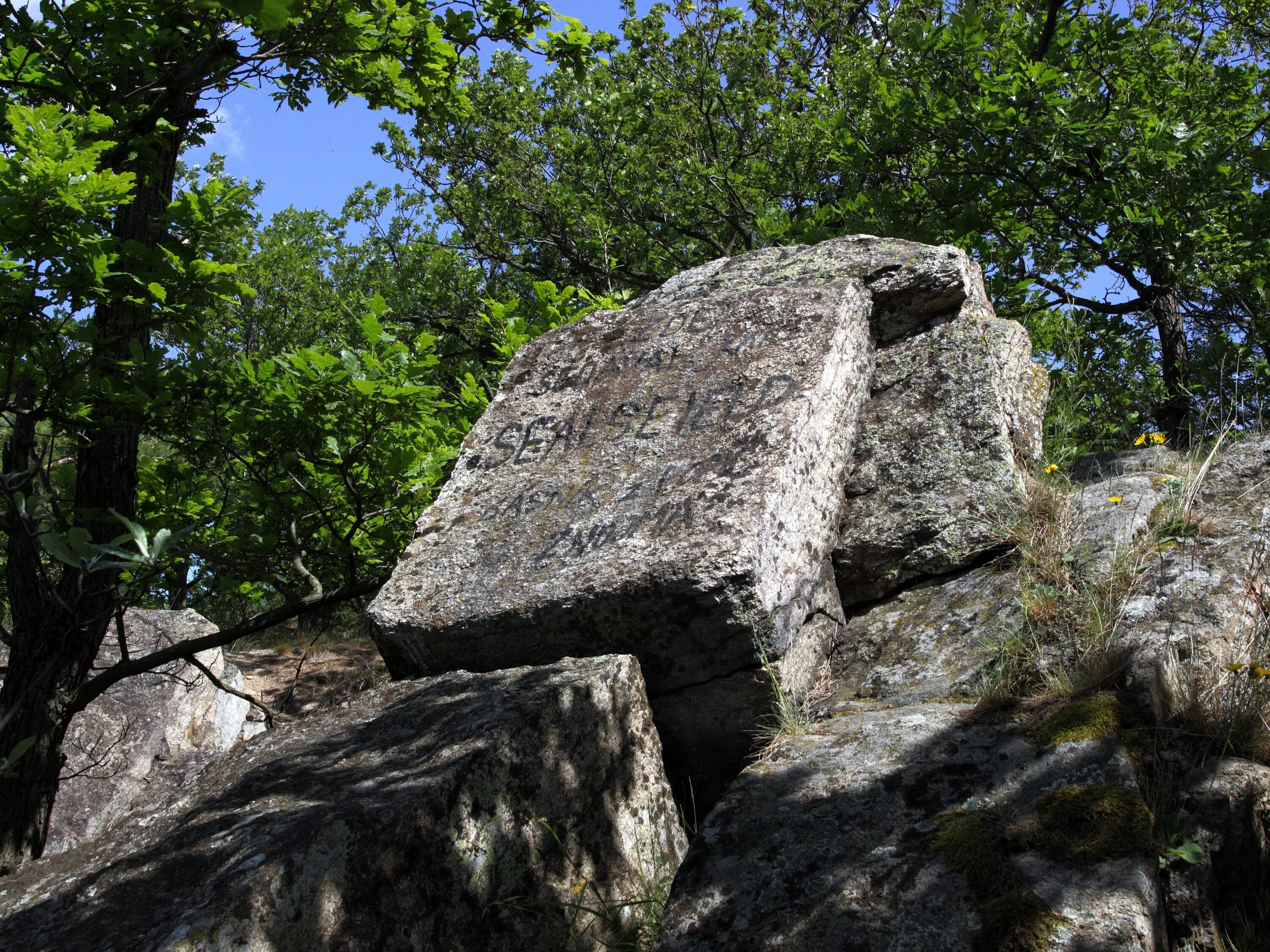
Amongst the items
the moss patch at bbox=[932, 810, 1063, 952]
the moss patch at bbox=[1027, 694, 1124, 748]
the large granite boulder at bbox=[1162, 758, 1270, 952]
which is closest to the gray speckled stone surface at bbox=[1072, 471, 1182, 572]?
the moss patch at bbox=[1027, 694, 1124, 748]

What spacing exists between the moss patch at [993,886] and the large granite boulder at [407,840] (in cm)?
87

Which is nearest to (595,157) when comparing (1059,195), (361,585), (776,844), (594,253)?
(594,253)

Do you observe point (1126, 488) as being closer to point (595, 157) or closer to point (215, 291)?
point (215, 291)

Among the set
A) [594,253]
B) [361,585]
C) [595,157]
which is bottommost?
[361,585]

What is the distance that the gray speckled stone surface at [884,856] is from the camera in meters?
1.93

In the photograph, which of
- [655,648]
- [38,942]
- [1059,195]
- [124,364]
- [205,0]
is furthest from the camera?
[1059,195]

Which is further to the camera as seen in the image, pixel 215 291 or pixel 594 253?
pixel 594 253

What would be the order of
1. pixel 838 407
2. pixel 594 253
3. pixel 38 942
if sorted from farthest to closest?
1. pixel 594 253
2. pixel 838 407
3. pixel 38 942

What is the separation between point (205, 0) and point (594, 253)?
10281 millimetres

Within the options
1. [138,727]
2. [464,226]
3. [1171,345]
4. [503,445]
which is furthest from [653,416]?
[464,226]

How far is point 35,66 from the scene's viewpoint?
390cm

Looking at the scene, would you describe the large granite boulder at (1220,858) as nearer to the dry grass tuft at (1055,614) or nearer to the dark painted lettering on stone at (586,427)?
the dry grass tuft at (1055,614)

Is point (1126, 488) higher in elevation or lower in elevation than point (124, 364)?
lower

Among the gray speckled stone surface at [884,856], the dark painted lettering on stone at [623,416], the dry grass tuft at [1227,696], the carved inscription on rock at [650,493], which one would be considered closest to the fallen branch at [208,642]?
the carved inscription on rock at [650,493]
